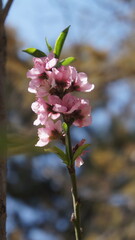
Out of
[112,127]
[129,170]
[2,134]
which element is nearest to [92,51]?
[129,170]

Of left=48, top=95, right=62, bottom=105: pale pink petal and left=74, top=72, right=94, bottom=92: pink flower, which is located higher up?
left=74, top=72, right=94, bottom=92: pink flower

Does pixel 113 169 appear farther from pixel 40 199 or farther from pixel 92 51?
pixel 92 51

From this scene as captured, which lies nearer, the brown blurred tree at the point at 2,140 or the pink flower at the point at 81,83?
the brown blurred tree at the point at 2,140

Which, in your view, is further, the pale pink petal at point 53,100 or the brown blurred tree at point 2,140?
the pale pink petal at point 53,100

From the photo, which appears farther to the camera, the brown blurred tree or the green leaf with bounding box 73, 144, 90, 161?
the green leaf with bounding box 73, 144, 90, 161

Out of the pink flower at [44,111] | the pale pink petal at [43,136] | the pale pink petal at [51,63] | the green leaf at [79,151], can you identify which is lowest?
the green leaf at [79,151]

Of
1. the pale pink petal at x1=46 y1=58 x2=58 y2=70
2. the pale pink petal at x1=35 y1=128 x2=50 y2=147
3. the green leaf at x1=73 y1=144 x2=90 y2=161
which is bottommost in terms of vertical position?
the green leaf at x1=73 y1=144 x2=90 y2=161

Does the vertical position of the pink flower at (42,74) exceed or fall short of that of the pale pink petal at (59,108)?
it exceeds it
